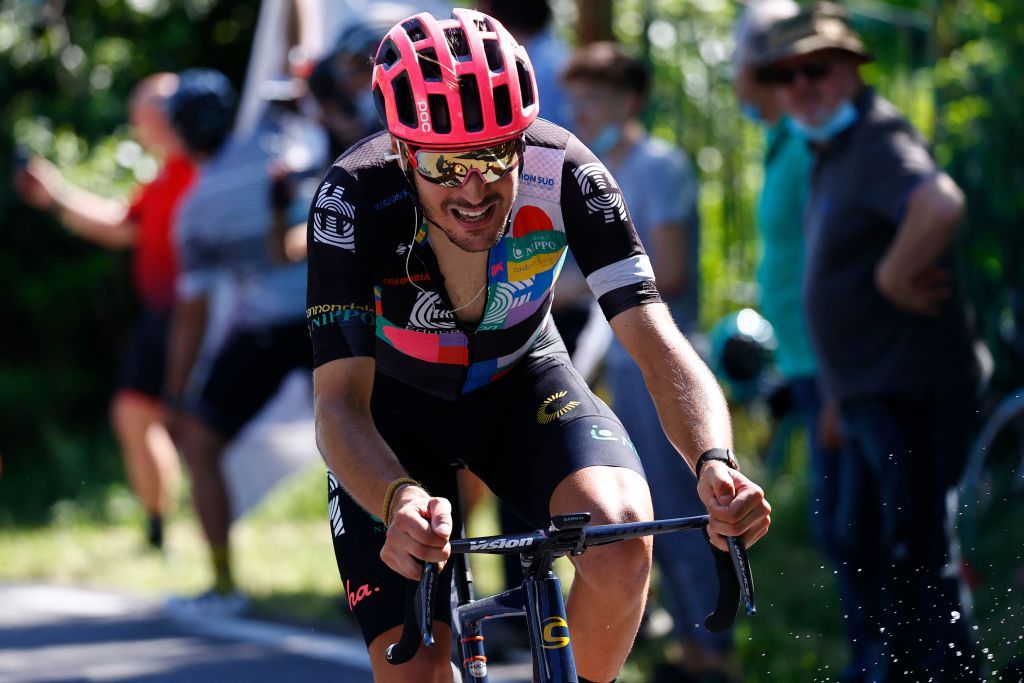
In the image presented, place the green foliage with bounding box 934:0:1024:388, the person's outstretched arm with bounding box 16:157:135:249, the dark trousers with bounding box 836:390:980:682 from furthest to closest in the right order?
the person's outstretched arm with bounding box 16:157:135:249, the green foliage with bounding box 934:0:1024:388, the dark trousers with bounding box 836:390:980:682

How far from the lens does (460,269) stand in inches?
146

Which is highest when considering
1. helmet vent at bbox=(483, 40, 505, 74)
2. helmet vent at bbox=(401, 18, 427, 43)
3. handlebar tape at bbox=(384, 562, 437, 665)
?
helmet vent at bbox=(401, 18, 427, 43)

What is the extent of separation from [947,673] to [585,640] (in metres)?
1.61

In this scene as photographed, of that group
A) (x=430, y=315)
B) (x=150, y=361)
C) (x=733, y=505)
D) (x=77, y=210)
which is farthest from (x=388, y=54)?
(x=77, y=210)

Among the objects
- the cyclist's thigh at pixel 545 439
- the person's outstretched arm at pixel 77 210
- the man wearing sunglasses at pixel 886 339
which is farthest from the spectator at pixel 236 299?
the cyclist's thigh at pixel 545 439

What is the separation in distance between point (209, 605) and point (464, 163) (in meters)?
5.02

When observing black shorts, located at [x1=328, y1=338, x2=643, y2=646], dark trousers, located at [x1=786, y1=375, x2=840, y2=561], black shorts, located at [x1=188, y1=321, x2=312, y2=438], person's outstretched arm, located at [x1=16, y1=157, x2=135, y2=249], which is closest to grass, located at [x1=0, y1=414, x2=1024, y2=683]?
dark trousers, located at [x1=786, y1=375, x2=840, y2=561]

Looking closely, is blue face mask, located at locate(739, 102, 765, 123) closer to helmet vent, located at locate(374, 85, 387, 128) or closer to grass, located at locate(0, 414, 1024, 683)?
grass, located at locate(0, 414, 1024, 683)

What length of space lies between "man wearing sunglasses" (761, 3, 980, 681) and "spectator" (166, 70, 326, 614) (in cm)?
290

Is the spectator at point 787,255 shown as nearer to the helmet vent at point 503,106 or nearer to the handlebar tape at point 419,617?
the helmet vent at point 503,106

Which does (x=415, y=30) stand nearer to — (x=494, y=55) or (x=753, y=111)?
(x=494, y=55)

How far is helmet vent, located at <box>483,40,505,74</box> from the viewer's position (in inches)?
136

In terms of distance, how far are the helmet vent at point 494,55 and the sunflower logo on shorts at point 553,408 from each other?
869mm

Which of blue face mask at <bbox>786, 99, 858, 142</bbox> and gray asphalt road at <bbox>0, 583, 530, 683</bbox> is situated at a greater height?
blue face mask at <bbox>786, 99, 858, 142</bbox>
